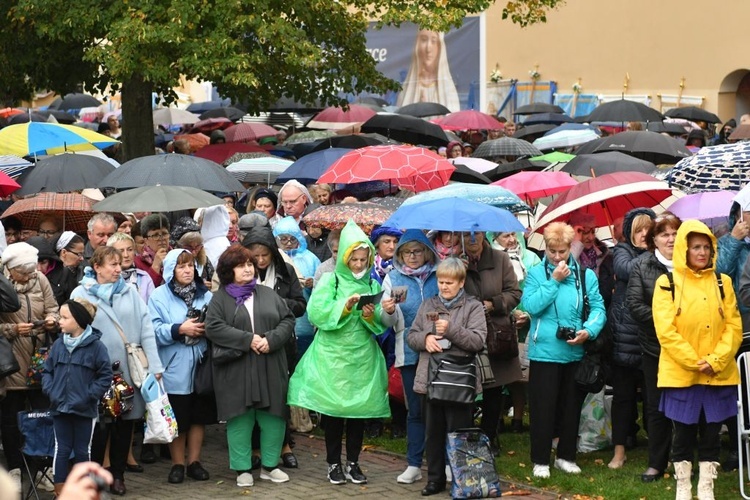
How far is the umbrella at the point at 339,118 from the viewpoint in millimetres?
21266

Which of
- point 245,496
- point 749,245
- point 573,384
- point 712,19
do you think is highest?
point 712,19

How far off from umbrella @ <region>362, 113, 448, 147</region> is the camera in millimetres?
8934

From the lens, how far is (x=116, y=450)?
28.6ft

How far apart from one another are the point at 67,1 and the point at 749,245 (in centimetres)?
972

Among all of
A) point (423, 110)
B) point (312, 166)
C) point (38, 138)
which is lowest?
point (312, 166)

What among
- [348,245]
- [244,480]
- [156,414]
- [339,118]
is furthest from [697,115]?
A: [156,414]

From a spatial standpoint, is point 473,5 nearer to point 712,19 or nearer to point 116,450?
point 116,450

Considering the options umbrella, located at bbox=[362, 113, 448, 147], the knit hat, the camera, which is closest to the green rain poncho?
the camera

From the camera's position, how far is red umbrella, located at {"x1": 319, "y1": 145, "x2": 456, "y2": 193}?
1185 centimetres

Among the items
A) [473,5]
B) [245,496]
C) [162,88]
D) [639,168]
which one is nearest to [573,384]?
[245,496]

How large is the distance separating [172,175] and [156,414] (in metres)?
3.11

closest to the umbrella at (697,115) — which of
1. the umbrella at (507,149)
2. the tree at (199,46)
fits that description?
the tree at (199,46)

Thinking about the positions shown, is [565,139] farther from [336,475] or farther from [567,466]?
[336,475]

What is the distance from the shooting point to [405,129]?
17578 millimetres
